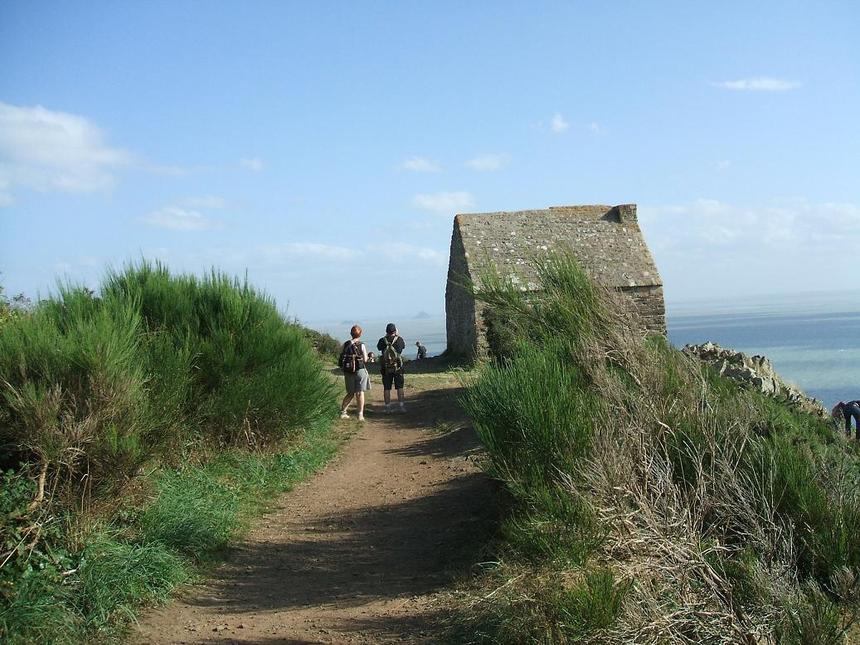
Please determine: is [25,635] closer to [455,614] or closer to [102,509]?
[102,509]

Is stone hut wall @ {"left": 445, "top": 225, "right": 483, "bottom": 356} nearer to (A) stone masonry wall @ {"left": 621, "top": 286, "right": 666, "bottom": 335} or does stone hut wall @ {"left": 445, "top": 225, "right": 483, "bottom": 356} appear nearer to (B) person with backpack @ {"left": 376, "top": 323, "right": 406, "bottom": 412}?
(A) stone masonry wall @ {"left": 621, "top": 286, "right": 666, "bottom": 335}

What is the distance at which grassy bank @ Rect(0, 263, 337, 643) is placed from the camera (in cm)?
601

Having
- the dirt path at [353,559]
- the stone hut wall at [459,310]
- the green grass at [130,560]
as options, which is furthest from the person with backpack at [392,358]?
the stone hut wall at [459,310]

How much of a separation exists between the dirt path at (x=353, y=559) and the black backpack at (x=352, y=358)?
97.4 inches

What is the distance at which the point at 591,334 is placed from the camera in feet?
26.2

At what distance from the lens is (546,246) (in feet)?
82.2

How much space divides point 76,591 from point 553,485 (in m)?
3.89

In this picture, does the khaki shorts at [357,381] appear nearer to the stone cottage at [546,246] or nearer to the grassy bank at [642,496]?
the grassy bank at [642,496]

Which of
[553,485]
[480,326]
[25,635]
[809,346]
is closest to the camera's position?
[25,635]

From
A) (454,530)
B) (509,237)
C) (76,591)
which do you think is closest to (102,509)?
(76,591)

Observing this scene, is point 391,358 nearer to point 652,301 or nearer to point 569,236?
point 652,301

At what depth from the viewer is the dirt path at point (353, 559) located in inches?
239

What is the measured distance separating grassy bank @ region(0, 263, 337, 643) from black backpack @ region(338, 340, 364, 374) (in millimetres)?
3553

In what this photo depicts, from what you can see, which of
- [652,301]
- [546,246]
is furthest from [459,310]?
[652,301]
